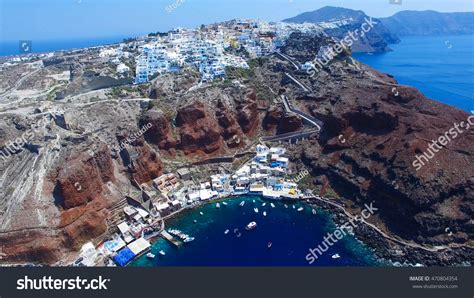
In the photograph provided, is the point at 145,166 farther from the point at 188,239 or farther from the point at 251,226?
→ the point at 251,226

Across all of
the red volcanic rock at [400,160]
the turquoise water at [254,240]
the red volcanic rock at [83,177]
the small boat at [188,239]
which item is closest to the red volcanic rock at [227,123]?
the red volcanic rock at [400,160]

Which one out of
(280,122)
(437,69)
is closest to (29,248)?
(280,122)

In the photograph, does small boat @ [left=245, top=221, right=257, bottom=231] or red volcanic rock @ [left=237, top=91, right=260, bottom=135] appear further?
red volcanic rock @ [left=237, top=91, right=260, bottom=135]

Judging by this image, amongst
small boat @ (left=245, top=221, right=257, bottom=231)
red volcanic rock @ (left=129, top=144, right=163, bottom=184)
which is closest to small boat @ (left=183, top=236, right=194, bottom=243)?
small boat @ (left=245, top=221, right=257, bottom=231)

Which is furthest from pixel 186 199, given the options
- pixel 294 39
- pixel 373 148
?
pixel 294 39

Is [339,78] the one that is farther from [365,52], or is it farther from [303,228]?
[365,52]

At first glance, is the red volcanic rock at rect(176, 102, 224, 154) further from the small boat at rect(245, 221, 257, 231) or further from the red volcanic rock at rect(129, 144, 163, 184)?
the small boat at rect(245, 221, 257, 231)
